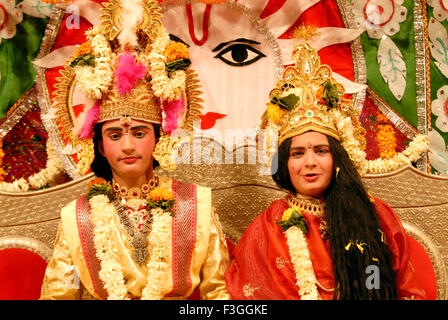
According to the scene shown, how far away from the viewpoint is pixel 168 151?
3230 millimetres

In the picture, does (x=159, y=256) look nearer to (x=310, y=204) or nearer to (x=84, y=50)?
(x=310, y=204)

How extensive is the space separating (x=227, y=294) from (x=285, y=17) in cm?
190

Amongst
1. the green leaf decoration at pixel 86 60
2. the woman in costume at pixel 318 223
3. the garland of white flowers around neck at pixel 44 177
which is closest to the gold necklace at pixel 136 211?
the woman in costume at pixel 318 223

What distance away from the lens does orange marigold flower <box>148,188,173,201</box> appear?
3.15 m

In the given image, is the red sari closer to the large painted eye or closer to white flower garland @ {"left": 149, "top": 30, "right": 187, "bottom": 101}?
white flower garland @ {"left": 149, "top": 30, "right": 187, "bottom": 101}

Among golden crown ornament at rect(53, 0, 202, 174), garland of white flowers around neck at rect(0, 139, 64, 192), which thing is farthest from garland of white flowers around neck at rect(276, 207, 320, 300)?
garland of white flowers around neck at rect(0, 139, 64, 192)

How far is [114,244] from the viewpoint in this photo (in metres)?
3.12

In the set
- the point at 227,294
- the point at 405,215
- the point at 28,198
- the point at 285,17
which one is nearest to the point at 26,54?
the point at 28,198

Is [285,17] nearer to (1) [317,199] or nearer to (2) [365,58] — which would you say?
(2) [365,58]

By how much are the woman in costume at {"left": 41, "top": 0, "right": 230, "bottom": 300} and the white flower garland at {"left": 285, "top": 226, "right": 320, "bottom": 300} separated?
1.26 feet

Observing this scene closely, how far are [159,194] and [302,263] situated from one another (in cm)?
79

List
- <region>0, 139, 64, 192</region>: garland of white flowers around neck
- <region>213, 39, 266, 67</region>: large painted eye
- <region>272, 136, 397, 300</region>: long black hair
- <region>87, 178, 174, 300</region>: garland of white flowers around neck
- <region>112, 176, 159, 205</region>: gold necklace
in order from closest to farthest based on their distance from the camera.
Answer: <region>272, 136, 397, 300</region>: long black hair
<region>87, 178, 174, 300</region>: garland of white flowers around neck
<region>112, 176, 159, 205</region>: gold necklace
<region>0, 139, 64, 192</region>: garland of white flowers around neck
<region>213, 39, 266, 67</region>: large painted eye

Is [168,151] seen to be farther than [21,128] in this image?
No
